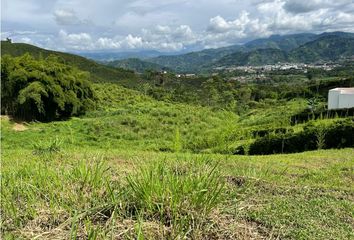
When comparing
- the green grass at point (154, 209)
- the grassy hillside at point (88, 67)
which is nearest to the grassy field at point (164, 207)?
the green grass at point (154, 209)

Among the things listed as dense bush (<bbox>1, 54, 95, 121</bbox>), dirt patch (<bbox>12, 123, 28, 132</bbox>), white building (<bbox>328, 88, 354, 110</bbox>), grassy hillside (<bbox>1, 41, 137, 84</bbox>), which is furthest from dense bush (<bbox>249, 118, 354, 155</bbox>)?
grassy hillside (<bbox>1, 41, 137, 84</bbox>)

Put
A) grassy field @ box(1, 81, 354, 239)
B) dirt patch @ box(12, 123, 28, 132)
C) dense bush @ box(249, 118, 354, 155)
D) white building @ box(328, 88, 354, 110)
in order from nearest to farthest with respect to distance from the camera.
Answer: grassy field @ box(1, 81, 354, 239) < dense bush @ box(249, 118, 354, 155) < dirt patch @ box(12, 123, 28, 132) < white building @ box(328, 88, 354, 110)

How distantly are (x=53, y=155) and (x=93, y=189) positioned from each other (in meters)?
4.99

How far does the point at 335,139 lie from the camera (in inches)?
666

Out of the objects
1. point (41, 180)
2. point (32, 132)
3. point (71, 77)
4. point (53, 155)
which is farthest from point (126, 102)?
point (41, 180)

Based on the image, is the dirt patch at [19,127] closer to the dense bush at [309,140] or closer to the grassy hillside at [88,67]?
the dense bush at [309,140]

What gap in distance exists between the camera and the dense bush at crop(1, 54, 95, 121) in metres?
28.0

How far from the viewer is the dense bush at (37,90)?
28.0 m

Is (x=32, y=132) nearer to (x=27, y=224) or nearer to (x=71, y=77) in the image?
(x=71, y=77)

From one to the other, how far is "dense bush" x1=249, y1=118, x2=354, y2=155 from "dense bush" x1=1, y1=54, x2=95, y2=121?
1669 cm

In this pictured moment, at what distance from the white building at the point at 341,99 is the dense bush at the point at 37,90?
2006 centimetres

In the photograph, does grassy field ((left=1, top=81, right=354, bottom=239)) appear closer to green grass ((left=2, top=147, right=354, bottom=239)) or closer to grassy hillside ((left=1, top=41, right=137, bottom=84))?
green grass ((left=2, top=147, right=354, bottom=239))

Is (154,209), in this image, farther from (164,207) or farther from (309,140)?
(309,140)

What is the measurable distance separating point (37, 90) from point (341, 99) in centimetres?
2186
